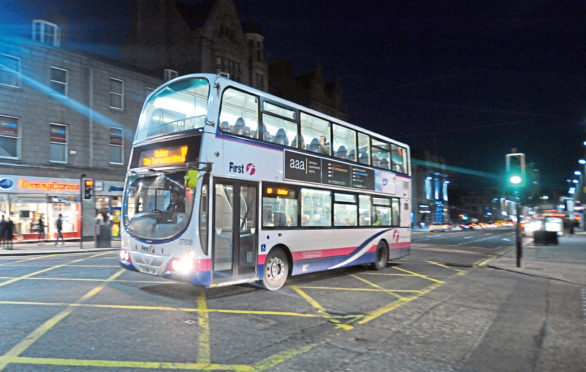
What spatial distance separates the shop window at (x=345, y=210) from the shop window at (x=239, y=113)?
3418 mm

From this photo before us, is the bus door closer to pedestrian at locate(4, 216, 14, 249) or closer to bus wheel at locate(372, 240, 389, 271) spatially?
bus wheel at locate(372, 240, 389, 271)

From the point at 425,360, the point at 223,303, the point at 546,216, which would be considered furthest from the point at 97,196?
the point at 546,216

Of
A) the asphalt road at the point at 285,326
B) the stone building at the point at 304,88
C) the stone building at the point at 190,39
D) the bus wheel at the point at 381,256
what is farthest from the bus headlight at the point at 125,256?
the stone building at the point at 304,88

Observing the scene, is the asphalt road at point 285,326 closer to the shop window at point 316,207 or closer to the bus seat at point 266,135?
A: the shop window at point 316,207

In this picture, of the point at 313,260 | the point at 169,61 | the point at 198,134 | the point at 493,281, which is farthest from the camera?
the point at 169,61

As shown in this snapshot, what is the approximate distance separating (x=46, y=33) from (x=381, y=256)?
2406 centimetres

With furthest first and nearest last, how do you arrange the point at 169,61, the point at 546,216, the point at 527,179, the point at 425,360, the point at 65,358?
the point at 546,216 < the point at 169,61 < the point at 527,179 < the point at 425,360 < the point at 65,358

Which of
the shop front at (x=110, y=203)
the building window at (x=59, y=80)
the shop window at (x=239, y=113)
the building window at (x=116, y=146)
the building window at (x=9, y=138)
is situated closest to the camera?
the shop window at (x=239, y=113)

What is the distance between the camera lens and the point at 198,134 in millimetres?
7895

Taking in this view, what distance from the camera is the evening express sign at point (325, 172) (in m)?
9.88

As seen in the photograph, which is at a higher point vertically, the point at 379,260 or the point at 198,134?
the point at 198,134

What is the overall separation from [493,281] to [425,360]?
25.2 feet

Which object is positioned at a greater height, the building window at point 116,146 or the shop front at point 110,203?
the building window at point 116,146

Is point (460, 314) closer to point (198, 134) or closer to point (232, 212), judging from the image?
point (232, 212)
